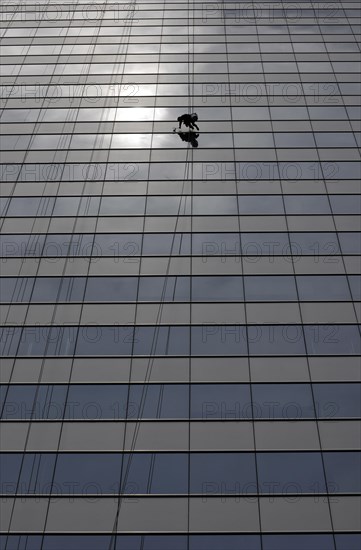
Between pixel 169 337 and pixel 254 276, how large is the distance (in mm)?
4376

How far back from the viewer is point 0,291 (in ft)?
79.4

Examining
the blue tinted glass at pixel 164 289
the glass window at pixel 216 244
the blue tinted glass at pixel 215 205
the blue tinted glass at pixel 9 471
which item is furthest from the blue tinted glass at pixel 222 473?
the blue tinted glass at pixel 215 205

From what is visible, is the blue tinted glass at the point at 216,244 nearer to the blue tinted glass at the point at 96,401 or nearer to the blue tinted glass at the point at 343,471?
the blue tinted glass at the point at 96,401

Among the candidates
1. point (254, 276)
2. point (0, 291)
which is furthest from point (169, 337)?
point (0, 291)

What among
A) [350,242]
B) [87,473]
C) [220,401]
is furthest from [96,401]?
[350,242]

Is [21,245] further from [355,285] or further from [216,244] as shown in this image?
[355,285]

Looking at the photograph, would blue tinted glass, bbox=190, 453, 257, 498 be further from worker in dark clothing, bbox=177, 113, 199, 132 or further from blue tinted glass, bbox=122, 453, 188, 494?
worker in dark clothing, bbox=177, 113, 199, 132

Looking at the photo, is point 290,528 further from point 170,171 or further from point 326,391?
point 170,171

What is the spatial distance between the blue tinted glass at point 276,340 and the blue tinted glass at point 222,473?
13.2 feet

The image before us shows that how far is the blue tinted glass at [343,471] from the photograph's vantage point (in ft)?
61.0

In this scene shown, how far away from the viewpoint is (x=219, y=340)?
2217 cm

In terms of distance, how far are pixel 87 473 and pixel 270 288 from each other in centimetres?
957
